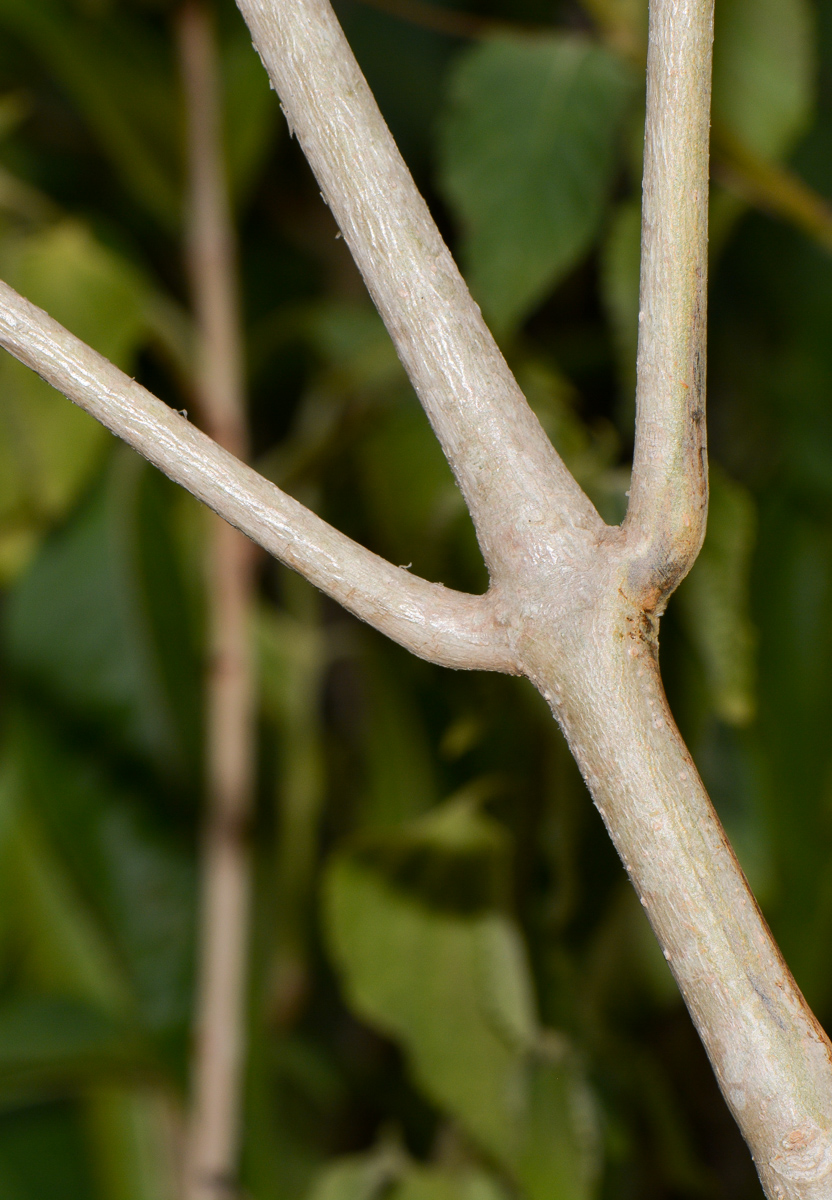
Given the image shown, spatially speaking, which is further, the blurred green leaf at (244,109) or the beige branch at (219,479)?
the blurred green leaf at (244,109)

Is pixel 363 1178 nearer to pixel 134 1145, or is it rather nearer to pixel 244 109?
pixel 134 1145

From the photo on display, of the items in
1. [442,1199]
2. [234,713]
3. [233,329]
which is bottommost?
[442,1199]

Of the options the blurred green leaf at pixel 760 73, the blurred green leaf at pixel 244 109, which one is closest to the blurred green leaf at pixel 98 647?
the blurred green leaf at pixel 244 109

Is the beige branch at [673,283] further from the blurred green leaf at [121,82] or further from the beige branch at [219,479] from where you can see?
the blurred green leaf at [121,82]

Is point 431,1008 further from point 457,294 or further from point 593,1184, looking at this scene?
point 457,294

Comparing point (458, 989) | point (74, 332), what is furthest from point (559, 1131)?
Answer: point (74, 332)

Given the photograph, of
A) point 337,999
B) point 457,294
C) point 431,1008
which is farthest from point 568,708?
point 337,999
